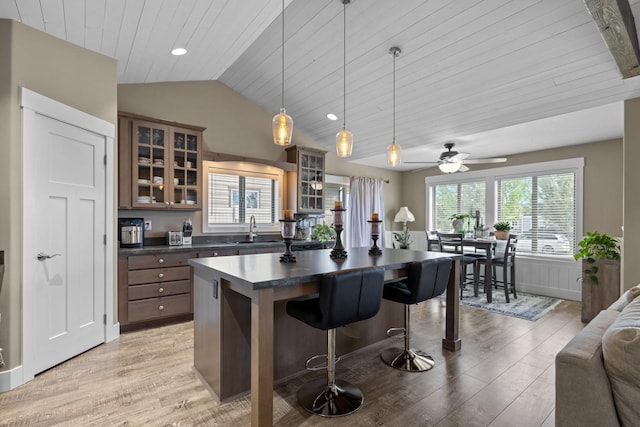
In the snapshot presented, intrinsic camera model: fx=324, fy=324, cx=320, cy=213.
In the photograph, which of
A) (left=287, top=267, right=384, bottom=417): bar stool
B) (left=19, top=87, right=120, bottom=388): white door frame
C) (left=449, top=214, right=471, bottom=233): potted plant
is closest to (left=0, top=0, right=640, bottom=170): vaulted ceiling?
(left=19, top=87, right=120, bottom=388): white door frame

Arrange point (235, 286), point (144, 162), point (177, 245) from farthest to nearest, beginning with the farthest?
1. point (177, 245)
2. point (144, 162)
3. point (235, 286)

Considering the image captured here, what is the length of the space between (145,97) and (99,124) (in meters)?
1.27

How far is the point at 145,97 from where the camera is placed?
4.12m

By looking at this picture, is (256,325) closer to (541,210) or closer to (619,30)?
(619,30)

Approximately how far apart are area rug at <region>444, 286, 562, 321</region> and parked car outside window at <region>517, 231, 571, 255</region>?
0.76 m

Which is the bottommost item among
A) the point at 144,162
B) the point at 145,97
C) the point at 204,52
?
the point at 144,162

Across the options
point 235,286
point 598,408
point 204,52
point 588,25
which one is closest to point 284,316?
point 235,286

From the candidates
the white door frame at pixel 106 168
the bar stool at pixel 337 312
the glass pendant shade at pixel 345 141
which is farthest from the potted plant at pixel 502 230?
the white door frame at pixel 106 168

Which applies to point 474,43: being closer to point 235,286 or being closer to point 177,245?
point 235,286

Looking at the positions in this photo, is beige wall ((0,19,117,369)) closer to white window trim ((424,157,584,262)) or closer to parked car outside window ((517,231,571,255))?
white window trim ((424,157,584,262))

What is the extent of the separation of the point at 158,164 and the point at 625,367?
13.8ft

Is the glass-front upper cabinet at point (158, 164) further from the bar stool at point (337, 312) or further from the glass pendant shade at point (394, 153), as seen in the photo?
the bar stool at point (337, 312)

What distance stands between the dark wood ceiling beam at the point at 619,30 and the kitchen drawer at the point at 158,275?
4.20 metres

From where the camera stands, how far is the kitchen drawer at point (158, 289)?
11.3ft
